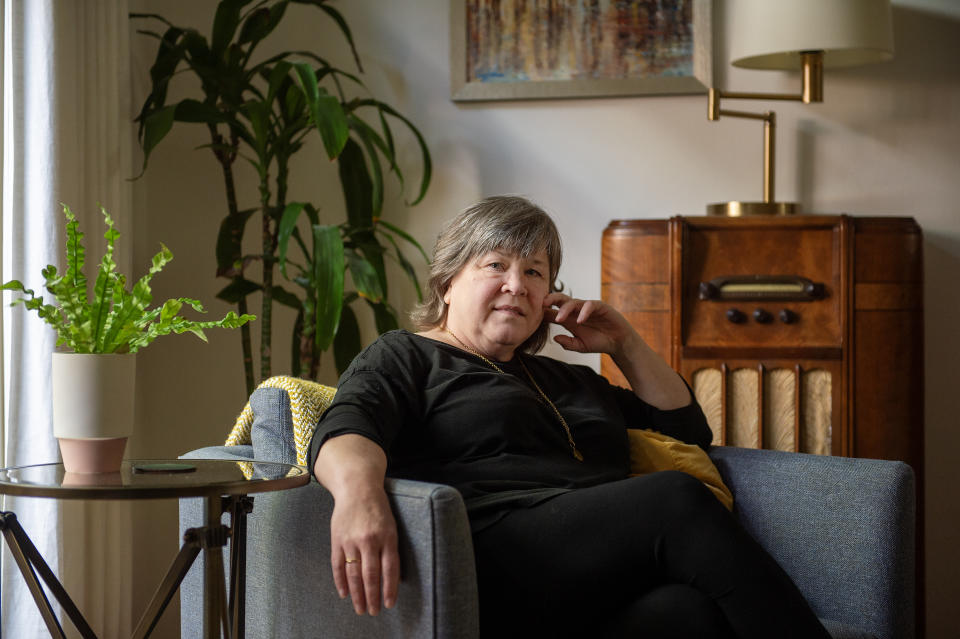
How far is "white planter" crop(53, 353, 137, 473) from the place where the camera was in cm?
149

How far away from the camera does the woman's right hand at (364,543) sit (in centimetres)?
Result: 124

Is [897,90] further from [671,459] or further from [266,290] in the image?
[266,290]

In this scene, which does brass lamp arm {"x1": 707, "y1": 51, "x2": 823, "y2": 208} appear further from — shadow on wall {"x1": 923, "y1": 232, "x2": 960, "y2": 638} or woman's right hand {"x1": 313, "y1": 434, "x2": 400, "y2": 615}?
woman's right hand {"x1": 313, "y1": 434, "x2": 400, "y2": 615}

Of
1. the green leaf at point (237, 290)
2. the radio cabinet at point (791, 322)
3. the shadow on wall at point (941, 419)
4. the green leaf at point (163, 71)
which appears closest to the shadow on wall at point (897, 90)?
the shadow on wall at point (941, 419)

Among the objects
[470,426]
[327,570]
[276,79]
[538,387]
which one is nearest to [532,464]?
[470,426]

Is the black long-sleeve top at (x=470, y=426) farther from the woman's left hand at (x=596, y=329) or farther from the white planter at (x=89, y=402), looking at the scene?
the white planter at (x=89, y=402)

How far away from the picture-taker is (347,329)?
267 centimetres

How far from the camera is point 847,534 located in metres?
1.61

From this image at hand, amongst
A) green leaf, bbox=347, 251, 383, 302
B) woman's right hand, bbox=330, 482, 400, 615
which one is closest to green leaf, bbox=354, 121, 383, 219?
green leaf, bbox=347, 251, 383, 302

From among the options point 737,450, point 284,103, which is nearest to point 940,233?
point 737,450

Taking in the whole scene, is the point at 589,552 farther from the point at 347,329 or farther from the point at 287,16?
the point at 287,16

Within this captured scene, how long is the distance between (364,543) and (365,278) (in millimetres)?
1268

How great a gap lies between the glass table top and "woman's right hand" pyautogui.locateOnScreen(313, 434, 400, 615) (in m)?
0.17

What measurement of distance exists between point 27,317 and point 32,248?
146 millimetres
